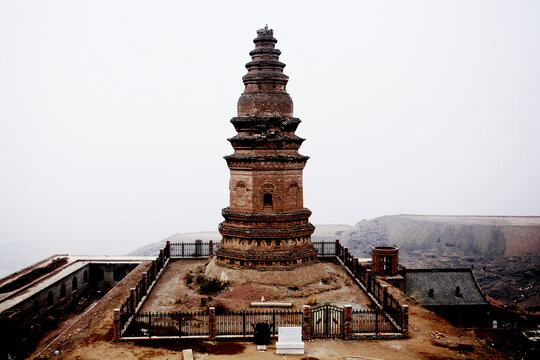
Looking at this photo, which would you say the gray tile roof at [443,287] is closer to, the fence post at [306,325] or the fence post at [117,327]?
the fence post at [306,325]

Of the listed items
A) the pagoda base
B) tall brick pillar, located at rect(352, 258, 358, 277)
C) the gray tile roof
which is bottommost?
the gray tile roof

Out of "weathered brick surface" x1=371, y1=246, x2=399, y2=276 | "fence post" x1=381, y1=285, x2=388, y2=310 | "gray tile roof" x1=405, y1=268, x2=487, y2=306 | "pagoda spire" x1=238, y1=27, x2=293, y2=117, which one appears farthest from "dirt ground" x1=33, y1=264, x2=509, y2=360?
"gray tile roof" x1=405, y1=268, x2=487, y2=306

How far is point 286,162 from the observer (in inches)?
1083

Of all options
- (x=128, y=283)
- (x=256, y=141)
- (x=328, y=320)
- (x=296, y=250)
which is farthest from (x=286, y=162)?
(x=128, y=283)

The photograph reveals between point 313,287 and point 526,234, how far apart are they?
67.8 metres

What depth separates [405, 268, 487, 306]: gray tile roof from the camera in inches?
1427

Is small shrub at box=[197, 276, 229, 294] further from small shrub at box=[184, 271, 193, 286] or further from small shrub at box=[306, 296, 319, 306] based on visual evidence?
small shrub at box=[306, 296, 319, 306]

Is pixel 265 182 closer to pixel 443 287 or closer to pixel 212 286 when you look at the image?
pixel 212 286

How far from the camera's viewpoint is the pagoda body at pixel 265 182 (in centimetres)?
2694

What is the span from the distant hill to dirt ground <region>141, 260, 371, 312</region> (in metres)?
32.6

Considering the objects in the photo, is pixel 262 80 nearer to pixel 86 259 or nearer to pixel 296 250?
pixel 296 250

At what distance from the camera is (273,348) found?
19422 mm

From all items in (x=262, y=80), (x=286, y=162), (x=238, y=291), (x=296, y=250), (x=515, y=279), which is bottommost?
(x=515, y=279)

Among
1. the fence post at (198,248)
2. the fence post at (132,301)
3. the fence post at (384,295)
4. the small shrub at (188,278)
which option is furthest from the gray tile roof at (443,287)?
the fence post at (132,301)
